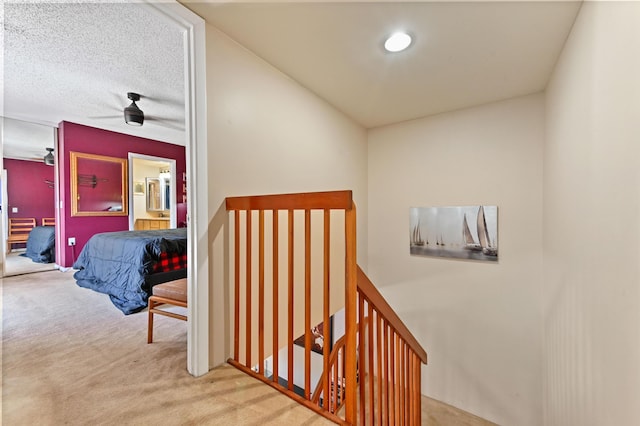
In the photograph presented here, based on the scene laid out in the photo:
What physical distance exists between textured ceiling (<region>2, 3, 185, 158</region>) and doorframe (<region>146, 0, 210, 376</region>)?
125 millimetres

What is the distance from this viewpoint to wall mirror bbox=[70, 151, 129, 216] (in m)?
3.85

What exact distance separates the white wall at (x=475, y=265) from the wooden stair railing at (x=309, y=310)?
33.7 inches

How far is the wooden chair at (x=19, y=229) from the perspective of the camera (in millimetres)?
5668

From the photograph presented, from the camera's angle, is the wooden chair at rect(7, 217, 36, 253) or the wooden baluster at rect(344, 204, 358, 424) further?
the wooden chair at rect(7, 217, 36, 253)

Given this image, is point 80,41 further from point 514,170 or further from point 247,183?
point 514,170

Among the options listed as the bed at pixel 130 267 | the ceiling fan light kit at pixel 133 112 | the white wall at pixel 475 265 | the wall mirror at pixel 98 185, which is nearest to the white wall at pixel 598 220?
the white wall at pixel 475 265

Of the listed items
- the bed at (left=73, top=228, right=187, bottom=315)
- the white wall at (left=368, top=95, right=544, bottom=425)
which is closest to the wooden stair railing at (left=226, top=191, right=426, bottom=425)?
the white wall at (left=368, top=95, right=544, bottom=425)

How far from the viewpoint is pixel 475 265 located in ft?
8.50

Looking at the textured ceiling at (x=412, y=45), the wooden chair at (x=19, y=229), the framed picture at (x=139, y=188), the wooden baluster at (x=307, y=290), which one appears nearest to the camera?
the wooden baluster at (x=307, y=290)

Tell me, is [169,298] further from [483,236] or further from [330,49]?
[483,236]

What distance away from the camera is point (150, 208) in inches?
239

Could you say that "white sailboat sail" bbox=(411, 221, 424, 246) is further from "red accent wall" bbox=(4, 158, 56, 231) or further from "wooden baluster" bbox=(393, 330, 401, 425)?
"red accent wall" bbox=(4, 158, 56, 231)

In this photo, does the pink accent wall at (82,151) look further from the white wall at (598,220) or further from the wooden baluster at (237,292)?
the white wall at (598,220)

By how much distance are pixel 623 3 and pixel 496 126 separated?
1.70 meters
